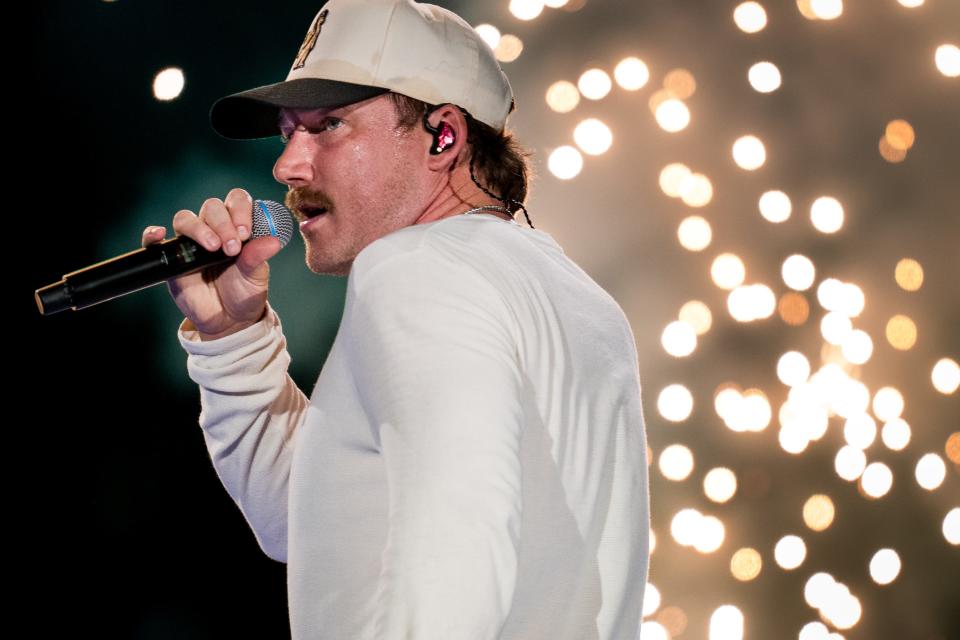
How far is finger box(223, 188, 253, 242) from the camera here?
1.14 metres

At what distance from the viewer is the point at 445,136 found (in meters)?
1.21

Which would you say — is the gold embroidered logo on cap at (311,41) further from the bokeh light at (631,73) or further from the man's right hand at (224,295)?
the bokeh light at (631,73)

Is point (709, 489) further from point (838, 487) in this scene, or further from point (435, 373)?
point (435, 373)

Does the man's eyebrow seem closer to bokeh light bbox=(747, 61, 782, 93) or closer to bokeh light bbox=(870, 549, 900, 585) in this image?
bokeh light bbox=(747, 61, 782, 93)

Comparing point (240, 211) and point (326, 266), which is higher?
point (240, 211)

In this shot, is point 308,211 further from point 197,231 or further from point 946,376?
point 946,376

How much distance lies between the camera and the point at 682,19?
7.89 feet

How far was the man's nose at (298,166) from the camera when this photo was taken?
3.89 feet

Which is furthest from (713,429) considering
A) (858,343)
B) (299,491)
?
(299,491)

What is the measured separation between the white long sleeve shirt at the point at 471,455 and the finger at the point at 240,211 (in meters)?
0.35

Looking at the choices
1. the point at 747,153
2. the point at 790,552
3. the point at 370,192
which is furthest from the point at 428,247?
the point at 790,552

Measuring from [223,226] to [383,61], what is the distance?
1.00 feet

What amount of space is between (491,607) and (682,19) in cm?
214

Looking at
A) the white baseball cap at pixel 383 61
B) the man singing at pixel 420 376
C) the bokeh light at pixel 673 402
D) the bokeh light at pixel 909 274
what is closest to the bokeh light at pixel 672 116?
the bokeh light at pixel 673 402
